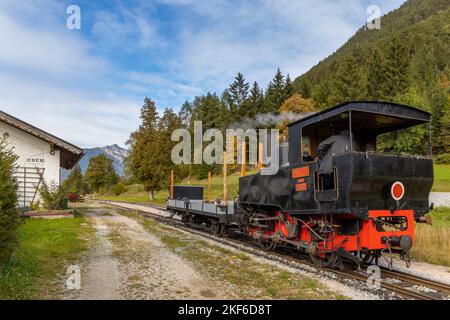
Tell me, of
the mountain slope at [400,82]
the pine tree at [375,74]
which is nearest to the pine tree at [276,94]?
the mountain slope at [400,82]

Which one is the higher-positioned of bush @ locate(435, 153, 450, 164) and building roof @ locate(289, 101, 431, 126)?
bush @ locate(435, 153, 450, 164)

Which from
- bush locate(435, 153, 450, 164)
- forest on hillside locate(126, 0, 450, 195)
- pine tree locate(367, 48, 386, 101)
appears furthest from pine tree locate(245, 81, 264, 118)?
bush locate(435, 153, 450, 164)

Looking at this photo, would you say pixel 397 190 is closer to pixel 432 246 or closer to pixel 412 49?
pixel 432 246

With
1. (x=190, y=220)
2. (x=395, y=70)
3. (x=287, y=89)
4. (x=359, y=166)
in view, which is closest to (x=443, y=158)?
(x=395, y=70)

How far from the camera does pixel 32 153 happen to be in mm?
18109

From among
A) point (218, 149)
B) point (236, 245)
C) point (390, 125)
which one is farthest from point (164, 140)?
point (390, 125)

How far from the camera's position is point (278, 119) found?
47.3 ft

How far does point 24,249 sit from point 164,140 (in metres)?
35.0

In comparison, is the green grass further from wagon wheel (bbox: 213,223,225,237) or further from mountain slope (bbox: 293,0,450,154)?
wagon wheel (bbox: 213,223,225,237)

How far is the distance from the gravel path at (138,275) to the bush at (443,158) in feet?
137

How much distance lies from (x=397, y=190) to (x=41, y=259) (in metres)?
7.95

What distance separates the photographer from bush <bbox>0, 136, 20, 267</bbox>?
6486mm
